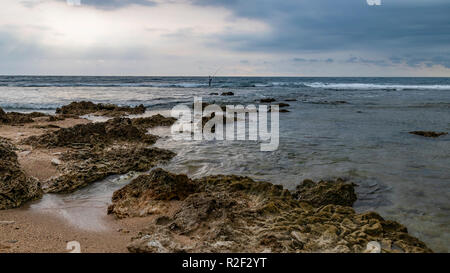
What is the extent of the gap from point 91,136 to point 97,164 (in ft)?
6.90

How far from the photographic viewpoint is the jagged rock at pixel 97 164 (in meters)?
4.82

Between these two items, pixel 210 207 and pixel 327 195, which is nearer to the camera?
pixel 210 207

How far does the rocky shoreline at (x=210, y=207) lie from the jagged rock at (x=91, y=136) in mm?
476

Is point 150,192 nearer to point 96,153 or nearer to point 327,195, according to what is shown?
point 327,195

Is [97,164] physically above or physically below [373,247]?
above

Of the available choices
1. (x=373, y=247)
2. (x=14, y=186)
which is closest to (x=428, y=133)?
(x=373, y=247)

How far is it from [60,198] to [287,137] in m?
6.40

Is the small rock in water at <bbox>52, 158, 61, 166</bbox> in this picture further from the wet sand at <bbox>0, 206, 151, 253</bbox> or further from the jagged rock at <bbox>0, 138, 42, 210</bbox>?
the wet sand at <bbox>0, 206, 151, 253</bbox>

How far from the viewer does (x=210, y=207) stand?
3.54 m

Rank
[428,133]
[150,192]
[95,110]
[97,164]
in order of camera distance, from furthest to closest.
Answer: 1. [95,110]
2. [428,133]
3. [97,164]
4. [150,192]

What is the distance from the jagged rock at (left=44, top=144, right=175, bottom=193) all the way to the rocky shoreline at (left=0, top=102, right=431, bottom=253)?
0.05 feet

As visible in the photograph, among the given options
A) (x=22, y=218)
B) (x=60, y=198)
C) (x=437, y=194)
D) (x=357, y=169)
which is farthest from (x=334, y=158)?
(x=22, y=218)

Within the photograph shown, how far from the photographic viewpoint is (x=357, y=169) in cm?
600
